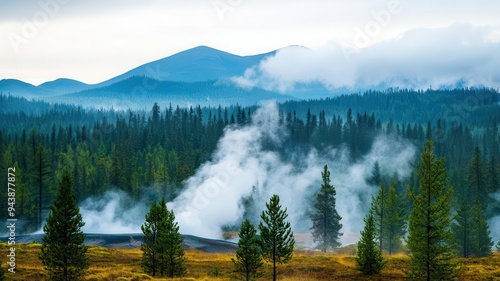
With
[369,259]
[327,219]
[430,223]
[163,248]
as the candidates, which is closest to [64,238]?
[163,248]

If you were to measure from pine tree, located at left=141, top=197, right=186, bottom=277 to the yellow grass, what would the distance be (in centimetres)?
141

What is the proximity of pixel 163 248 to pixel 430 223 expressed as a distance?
2421 centimetres

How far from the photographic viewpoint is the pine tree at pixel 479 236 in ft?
267

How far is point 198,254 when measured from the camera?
256 ft

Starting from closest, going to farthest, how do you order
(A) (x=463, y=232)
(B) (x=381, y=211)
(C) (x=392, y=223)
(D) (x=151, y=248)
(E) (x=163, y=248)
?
(E) (x=163, y=248) < (D) (x=151, y=248) < (B) (x=381, y=211) < (C) (x=392, y=223) < (A) (x=463, y=232)

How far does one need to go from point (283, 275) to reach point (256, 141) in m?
108

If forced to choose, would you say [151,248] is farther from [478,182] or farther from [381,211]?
[478,182]

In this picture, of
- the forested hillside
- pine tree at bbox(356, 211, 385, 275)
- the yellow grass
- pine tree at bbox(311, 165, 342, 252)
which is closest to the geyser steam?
the forested hillside

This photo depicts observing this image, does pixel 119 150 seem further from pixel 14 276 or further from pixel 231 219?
pixel 14 276

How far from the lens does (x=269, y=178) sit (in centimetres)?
14725

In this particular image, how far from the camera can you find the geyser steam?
111875 millimetres

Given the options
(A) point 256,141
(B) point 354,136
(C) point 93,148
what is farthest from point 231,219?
(B) point 354,136

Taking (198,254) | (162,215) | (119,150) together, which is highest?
(119,150)

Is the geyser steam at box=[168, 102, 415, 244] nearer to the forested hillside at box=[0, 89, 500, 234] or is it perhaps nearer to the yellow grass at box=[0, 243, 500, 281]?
the forested hillside at box=[0, 89, 500, 234]
